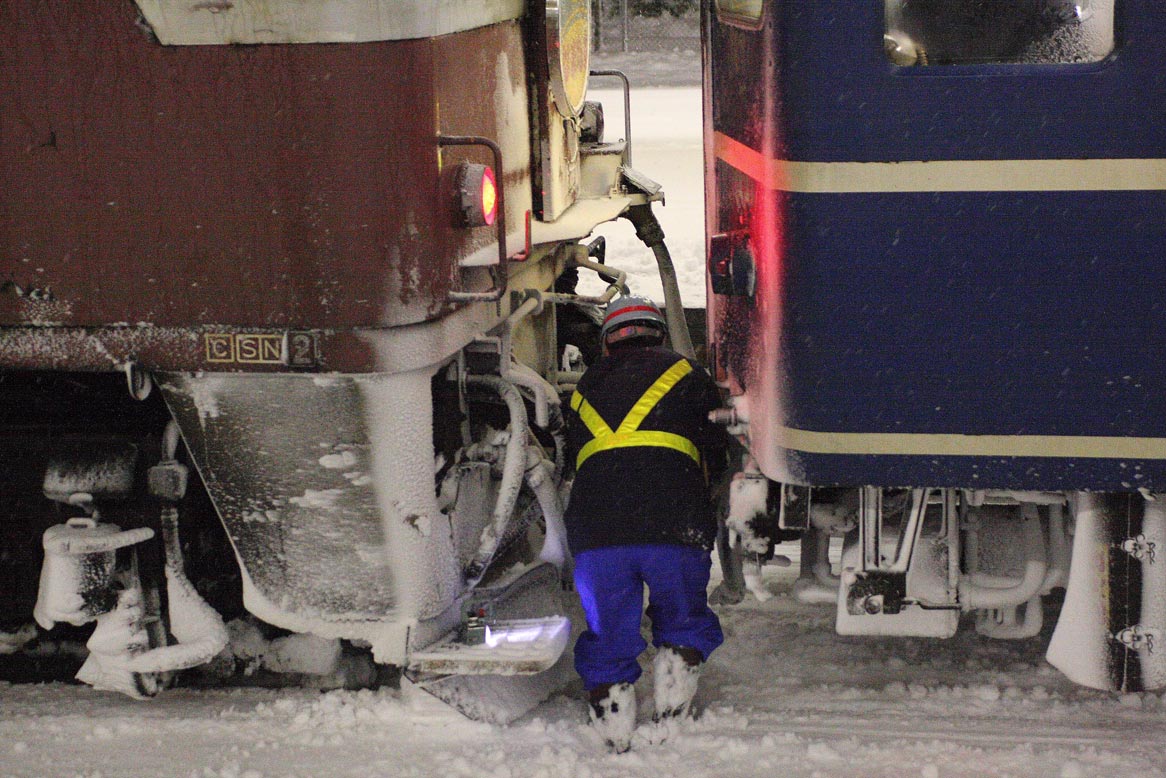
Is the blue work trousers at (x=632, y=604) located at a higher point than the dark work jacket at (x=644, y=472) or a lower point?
lower

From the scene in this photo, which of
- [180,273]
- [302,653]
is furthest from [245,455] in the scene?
[302,653]

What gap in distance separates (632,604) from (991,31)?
185cm

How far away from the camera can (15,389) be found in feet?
12.6

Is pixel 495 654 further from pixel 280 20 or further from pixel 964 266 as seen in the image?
pixel 280 20

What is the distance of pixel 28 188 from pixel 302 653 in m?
1.56

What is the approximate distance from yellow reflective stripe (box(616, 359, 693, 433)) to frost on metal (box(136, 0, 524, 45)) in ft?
4.31

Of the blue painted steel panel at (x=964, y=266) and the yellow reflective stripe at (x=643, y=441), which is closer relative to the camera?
the blue painted steel panel at (x=964, y=266)

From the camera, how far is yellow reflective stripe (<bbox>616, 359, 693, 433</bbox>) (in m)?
3.93

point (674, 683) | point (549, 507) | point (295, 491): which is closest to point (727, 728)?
point (674, 683)

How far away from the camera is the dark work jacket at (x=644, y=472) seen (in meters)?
3.86

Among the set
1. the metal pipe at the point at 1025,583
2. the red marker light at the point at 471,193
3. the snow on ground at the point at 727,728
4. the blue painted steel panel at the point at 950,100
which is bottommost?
the snow on ground at the point at 727,728

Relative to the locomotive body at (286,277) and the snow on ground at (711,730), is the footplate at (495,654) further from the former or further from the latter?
the snow on ground at (711,730)

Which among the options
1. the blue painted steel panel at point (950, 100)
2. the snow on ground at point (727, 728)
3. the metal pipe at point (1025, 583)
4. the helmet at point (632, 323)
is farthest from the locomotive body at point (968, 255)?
the helmet at point (632, 323)

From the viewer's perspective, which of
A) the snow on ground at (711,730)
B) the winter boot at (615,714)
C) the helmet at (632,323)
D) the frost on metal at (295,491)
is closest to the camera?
the frost on metal at (295,491)
